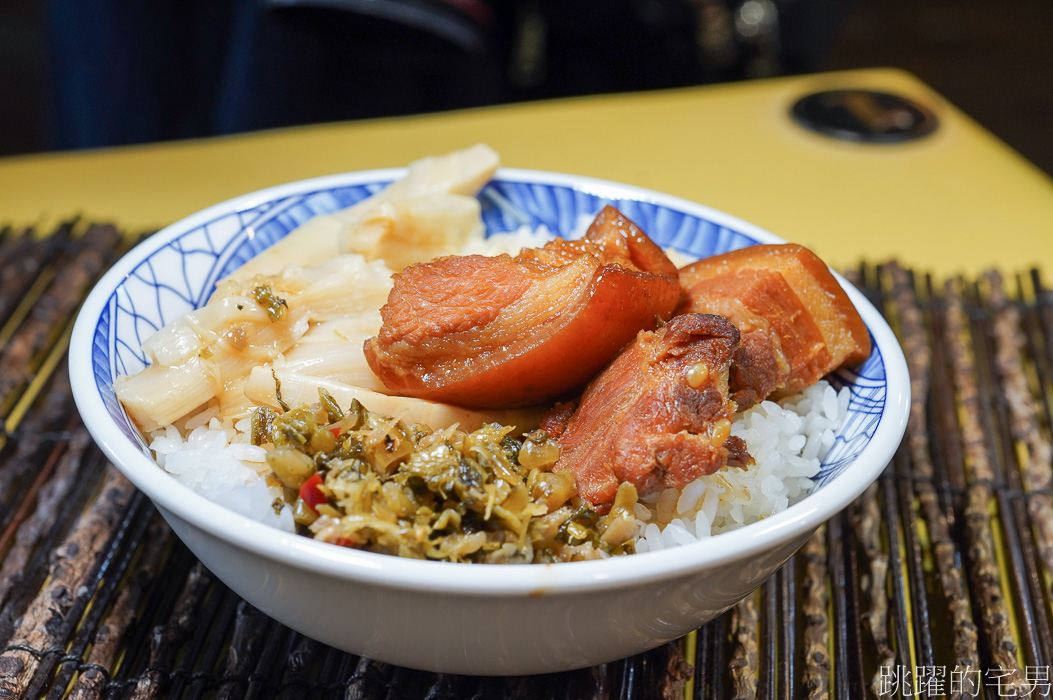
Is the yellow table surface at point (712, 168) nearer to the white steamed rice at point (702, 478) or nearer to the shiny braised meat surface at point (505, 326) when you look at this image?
the white steamed rice at point (702, 478)

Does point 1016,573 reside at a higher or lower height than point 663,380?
lower

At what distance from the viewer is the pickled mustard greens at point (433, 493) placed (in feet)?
4.44

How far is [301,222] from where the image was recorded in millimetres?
2332

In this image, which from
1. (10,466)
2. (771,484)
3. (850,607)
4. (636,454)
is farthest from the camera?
(10,466)

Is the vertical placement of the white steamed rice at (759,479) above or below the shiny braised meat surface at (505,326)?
below

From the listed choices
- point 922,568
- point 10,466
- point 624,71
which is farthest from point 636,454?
point 624,71

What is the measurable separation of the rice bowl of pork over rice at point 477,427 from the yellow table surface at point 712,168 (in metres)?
1.60

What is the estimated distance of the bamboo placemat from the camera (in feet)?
5.38

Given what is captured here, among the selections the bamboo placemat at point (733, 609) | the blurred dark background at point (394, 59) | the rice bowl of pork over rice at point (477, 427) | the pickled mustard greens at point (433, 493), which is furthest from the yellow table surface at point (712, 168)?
the pickled mustard greens at point (433, 493)

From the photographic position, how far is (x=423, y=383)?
5.45 ft

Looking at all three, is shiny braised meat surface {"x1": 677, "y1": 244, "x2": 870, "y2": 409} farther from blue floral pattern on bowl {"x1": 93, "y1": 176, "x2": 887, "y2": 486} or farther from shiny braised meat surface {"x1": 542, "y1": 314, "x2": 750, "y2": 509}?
shiny braised meat surface {"x1": 542, "y1": 314, "x2": 750, "y2": 509}

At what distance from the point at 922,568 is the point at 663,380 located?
984mm

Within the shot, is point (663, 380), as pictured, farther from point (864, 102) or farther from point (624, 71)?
point (624, 71)

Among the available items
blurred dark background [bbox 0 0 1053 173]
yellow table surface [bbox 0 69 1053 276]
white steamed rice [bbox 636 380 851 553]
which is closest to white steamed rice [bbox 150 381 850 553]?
white steamed rice [bbox 636 380 851 553]
